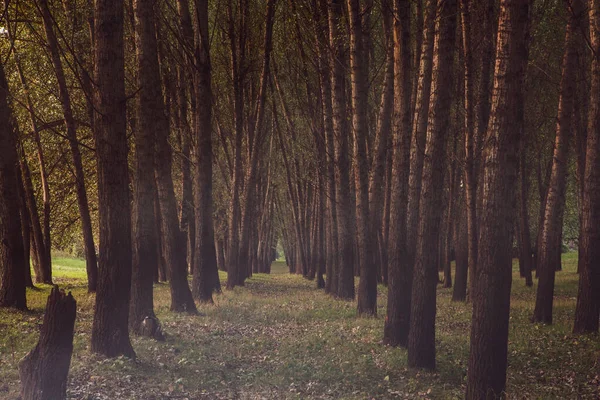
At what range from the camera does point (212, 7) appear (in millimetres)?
29797

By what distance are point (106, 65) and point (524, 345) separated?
34.4 ft

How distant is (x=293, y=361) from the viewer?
12891mm

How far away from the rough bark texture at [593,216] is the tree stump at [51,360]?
37.1ft

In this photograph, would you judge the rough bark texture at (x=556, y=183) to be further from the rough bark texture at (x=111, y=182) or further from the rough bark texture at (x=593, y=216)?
the rough bark texture at (x=111, y=182)

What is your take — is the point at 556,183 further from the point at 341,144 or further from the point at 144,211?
the point at 144,211

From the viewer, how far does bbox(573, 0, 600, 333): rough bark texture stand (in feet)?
47.3

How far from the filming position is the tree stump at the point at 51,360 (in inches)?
324

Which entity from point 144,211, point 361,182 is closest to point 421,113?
point 361,182

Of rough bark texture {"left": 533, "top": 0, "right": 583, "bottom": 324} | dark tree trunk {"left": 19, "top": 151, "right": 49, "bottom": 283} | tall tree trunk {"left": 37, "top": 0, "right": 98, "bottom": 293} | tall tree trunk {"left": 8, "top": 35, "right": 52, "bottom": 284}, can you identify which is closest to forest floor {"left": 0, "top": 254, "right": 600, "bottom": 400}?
rough bark texture {"left": 533, "top": 0, "right": 583, "bottom": 324}

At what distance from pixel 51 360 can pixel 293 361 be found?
5.71 metres

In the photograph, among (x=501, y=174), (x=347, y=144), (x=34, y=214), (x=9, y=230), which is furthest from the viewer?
(x=34, y=214)

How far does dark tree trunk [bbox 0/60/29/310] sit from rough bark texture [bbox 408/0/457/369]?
11.0 meters

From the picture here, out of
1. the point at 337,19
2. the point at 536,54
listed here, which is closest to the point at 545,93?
the point at 536,54

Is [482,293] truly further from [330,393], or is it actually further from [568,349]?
[568,349]
